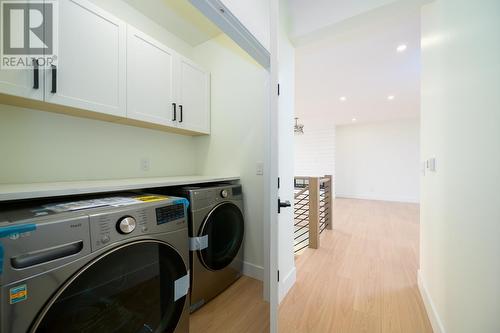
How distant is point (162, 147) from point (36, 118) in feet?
2.97

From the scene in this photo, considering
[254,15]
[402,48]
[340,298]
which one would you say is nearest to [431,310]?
[340,298]

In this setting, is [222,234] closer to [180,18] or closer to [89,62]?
[89,62]

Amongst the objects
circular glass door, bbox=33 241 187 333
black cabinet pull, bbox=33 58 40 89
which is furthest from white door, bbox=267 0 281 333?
black cabinet pull, bbox=33 58 40 89

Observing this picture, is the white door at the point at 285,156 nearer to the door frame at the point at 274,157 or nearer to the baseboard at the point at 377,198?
the door frame at the point at 274,157

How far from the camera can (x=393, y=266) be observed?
2.04 metres

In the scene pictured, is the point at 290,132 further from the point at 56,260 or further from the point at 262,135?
the point at 56,260

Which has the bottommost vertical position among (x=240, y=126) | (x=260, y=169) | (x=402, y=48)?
(x=260, y=169)

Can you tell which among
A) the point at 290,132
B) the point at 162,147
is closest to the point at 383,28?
the point at 290,132

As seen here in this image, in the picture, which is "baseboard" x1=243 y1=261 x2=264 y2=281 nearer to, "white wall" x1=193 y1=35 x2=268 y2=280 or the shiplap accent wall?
"white wall" x1=193 y1=35 x2=268 y2=280

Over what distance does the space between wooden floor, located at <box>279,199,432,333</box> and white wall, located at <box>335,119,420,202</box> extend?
11.0ft

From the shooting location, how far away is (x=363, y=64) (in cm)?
271

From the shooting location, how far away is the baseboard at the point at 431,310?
1175mm

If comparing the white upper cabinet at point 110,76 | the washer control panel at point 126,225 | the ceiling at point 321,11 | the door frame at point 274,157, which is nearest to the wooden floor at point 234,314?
the door frame at point 274,157

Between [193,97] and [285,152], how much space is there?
1146mm
